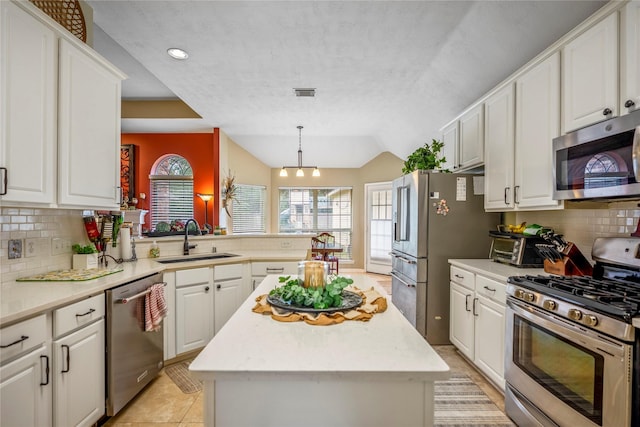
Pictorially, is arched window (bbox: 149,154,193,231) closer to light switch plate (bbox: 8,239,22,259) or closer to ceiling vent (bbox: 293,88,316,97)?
ceiling vent (bbox: 293,88,316,97)

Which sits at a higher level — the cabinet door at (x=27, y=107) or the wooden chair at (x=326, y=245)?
the cabinet door at (x=27, y=107)

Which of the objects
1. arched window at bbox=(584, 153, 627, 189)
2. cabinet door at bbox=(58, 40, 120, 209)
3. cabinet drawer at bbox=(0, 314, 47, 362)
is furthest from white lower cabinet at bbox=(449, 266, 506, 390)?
cabinet door at bbox=(58, 40, 120, 209)

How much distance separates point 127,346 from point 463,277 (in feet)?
8.62

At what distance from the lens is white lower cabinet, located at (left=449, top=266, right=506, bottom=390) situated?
217 cm

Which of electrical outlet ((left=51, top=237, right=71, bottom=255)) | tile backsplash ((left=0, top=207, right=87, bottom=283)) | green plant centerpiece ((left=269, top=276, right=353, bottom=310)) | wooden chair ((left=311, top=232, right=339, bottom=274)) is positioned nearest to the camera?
green plant centerpiece ((left=269, top=276, right=353, bottom=310))

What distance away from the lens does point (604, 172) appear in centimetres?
162

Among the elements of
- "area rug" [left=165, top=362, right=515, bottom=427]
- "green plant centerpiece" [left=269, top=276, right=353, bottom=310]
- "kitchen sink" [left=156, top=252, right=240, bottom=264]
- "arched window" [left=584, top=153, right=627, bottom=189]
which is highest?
"arched window" [left=584, top=153, right=627, bottom=189]

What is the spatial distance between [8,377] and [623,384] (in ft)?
8.18

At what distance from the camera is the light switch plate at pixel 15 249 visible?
1814mm

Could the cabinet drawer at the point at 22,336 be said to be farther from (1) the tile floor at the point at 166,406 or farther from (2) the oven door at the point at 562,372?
(2) the oven door at the point at 562,372

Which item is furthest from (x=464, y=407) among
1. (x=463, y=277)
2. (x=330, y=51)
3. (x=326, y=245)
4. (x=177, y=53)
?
(x=326, y=245)

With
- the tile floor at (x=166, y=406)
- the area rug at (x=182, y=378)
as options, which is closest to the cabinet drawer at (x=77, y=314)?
the tile floor at (x=166, y=406)

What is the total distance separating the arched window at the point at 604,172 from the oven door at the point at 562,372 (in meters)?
0.74

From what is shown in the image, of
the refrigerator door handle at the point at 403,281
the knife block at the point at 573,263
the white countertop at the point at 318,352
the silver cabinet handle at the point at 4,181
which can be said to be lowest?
the refrigerator door handle at the point at 403,281
